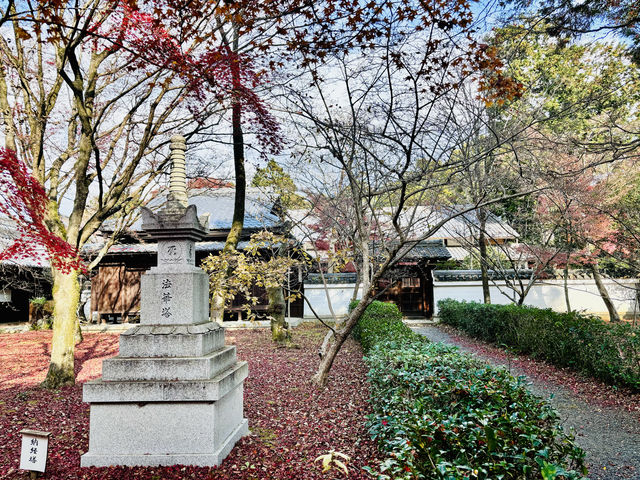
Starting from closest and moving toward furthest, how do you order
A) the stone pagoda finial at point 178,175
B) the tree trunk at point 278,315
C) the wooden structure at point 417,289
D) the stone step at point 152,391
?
the stone step at point 152,391, the stone pagoda finial at point 178,175, the tree trunk at point 278,315, the wooden structure at point 417,289

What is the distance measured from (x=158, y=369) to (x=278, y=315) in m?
8.09

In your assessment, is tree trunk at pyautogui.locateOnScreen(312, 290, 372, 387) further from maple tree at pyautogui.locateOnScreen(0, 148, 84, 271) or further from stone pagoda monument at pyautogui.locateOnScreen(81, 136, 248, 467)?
maple tree at pyautogui.locateOnScreen(0, 148, 84, 271)

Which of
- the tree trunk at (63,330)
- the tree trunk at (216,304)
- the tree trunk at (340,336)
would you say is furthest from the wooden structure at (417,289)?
the tree trunk at (63,330)

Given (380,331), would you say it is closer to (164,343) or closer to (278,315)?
(278,315)

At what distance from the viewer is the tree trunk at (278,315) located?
39.7ft

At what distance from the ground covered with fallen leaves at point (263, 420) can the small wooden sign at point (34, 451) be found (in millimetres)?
300

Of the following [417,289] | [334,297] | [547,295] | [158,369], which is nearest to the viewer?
[158,369]

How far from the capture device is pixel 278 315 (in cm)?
1238

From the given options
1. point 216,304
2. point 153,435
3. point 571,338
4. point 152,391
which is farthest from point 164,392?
point 571,338

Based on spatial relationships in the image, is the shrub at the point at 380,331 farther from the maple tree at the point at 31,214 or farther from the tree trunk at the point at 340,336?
the maple tree at the point at 31,214

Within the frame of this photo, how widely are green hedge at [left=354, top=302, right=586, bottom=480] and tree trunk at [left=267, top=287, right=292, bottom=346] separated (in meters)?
7.16

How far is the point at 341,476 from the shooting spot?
3.76 metres

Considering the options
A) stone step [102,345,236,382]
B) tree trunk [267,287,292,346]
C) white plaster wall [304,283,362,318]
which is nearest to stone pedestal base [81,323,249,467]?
stone step [102,345,236,382]

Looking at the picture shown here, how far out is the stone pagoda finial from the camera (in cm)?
515
